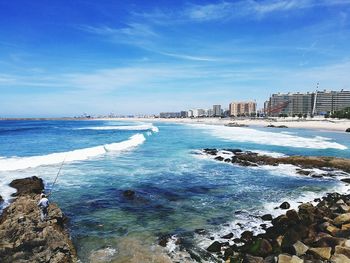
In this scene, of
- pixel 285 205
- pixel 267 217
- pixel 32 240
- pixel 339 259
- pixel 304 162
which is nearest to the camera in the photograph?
pixel 339 259

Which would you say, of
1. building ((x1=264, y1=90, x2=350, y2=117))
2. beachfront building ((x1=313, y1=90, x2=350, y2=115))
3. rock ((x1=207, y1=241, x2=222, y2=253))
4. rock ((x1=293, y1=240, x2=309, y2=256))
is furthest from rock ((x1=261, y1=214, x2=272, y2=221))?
beachfront building ((x1=313, y1=90, x2=350, y2=115))

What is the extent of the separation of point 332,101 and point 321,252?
180241 millimetres

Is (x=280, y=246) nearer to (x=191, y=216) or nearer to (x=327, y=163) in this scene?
(x=191, y=216)

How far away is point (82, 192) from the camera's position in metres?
17.8

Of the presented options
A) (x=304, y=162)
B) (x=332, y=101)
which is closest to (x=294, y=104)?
(x=332, y=101)

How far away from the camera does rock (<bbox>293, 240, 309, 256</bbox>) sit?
9.32 metres

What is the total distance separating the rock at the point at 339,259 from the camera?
336 inches

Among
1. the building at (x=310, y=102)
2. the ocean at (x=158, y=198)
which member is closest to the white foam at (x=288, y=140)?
the ocean at (x=158, y=198)

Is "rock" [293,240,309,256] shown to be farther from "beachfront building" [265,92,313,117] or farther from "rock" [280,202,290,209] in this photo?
"beachfront building" [265,92,313,117]

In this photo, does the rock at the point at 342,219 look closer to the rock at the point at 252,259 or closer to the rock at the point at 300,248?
the rock at the point at 300,248

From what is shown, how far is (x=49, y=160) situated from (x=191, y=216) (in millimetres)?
19578

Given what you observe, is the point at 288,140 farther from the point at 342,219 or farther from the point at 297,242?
the point at 297,242

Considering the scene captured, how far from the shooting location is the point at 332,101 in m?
172

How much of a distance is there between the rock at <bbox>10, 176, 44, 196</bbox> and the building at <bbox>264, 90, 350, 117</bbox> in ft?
526
